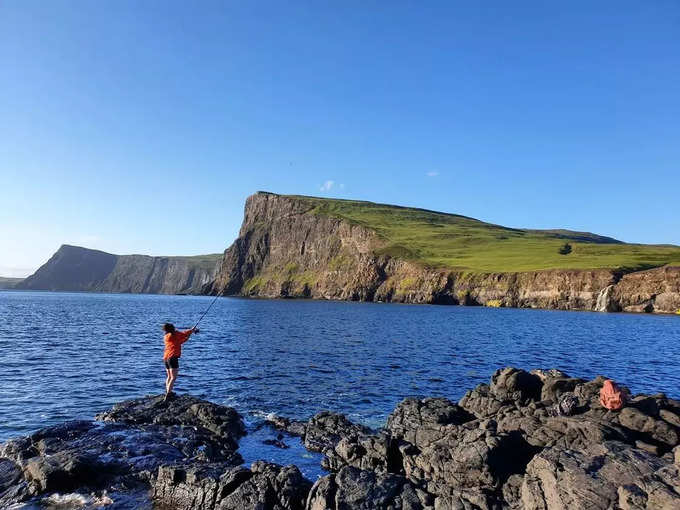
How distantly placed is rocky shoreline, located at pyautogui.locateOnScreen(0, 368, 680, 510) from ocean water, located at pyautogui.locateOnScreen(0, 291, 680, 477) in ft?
7.46

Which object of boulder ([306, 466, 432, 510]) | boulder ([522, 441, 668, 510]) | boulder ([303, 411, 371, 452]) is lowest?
boulder ([303, 411, 371, 452])

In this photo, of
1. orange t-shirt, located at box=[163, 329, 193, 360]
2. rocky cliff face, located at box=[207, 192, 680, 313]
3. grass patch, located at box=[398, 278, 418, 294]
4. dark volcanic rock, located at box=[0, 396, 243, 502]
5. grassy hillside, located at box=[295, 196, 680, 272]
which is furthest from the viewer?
grass patch, located at box=[398, 278, 418, 294]

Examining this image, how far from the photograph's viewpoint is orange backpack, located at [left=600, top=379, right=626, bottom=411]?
56.7 feet

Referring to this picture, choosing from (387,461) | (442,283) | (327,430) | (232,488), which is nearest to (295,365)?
(327,430)

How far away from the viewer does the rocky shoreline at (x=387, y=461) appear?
11.5m

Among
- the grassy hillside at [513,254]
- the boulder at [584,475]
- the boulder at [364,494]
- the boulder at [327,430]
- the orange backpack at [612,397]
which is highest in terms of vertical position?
the grassy hillside at [513,254]

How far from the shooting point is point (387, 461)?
15594 mm

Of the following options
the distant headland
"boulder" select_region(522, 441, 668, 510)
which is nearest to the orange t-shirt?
"boulder" select_region(522, 441, 668, 510)

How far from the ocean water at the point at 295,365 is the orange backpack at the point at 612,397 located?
385 inches

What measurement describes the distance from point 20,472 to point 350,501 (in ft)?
36.8

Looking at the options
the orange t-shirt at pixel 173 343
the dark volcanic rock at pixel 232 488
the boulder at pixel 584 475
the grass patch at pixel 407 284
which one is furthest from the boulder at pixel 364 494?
the grass patch at pixel 407 284

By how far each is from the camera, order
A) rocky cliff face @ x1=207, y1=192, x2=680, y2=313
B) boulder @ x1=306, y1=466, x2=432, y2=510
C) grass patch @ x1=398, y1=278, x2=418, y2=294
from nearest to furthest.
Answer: boulder @ x1=306, y1=466, x2=432, y2=510 → rocky cliff face @ x1=207, y1=192, x2=680, y2=313 → grass patch @ x1=398, y1=278, x2=418, y2=294

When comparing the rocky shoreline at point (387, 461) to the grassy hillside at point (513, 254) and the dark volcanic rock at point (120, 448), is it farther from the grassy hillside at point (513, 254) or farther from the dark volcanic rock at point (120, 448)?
the grassy hillside at point (513, 254)

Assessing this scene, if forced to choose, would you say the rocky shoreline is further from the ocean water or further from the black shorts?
the ocean water
